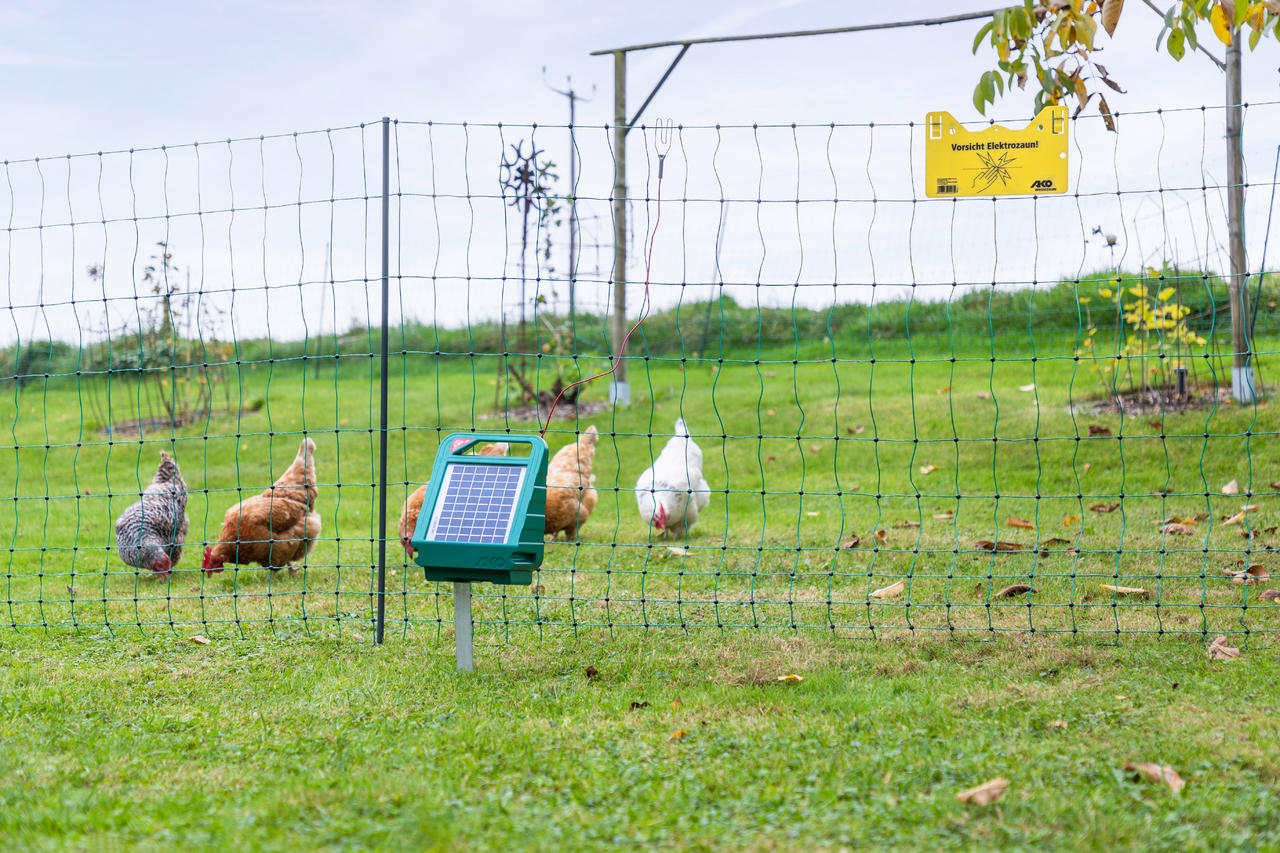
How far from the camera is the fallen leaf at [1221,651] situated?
390 centimetres

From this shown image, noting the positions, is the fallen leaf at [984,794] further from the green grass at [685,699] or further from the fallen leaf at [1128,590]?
the fallen leaf at [1128,590]

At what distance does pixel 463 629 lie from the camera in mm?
3965

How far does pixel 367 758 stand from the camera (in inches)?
122

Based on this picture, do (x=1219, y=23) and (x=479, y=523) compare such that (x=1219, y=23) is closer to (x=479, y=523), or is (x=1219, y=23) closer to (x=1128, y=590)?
(x=1128, y=590)

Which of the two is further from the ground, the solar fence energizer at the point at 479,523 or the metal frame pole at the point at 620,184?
the metal frame pole at the point at 620,184

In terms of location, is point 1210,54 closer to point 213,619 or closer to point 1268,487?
point 1268,487

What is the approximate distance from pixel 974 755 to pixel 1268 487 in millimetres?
5156

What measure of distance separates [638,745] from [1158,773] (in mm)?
1428

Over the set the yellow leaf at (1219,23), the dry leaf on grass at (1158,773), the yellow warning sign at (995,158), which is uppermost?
the yellow leaf at (1219,23)

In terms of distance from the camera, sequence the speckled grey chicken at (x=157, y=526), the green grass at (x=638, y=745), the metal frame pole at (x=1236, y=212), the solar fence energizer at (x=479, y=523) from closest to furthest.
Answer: the green grass at (x=638, y=745) → the solar fence energizer at (x=479, y=523) → the speckled grey chicken at (x=157, y=526) → the metal frame pole at (x=1236, y=212)

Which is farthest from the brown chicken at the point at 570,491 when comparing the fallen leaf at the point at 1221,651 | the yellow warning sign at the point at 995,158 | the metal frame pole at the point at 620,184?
the metal frame pole at the point at 620,184

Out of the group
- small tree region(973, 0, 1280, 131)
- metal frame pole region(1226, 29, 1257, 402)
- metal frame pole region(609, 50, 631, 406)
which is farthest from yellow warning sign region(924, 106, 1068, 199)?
metal frame pole region(609, 50, 631, 406)

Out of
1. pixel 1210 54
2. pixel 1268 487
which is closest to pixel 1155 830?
pixel 1268 487

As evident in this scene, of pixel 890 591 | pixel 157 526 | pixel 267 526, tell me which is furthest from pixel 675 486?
pixel 157 526
